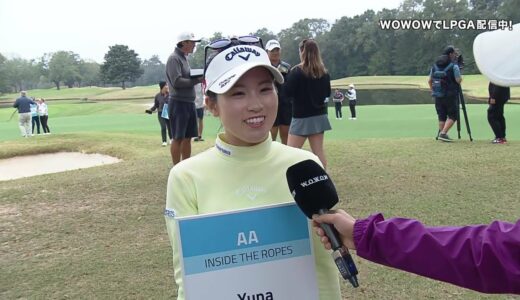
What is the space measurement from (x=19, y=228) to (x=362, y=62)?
277 ft

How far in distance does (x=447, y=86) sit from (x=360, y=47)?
257 ft

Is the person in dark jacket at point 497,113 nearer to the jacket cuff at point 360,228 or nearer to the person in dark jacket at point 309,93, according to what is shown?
the person in dark jacket at point 309,93

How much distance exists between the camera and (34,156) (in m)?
13.8

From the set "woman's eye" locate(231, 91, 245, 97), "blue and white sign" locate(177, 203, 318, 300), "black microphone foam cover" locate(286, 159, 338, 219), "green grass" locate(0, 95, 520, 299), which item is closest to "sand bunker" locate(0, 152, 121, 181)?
"green grass" locate(0, 95, 520, 299)

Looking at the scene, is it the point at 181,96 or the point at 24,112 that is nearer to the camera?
the point at 181,96

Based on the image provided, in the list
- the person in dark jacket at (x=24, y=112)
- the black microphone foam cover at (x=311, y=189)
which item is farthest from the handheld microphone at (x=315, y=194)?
the person in dark jacket at (x=24, y=112)

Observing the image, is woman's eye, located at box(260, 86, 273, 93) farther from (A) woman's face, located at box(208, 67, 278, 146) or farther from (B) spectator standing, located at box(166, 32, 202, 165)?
(B) spectator standing, located at box(166, 32, 202, 165)

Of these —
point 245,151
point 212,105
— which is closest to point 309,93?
point 212,105

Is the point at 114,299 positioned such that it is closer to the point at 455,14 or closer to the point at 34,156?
the point at 34,156

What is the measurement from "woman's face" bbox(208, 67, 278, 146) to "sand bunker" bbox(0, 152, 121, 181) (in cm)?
1048

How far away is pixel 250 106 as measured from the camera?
1.89 metres

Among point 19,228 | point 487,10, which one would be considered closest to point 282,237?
point 19,228

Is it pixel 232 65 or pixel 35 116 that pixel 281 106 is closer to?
pixel 232 65

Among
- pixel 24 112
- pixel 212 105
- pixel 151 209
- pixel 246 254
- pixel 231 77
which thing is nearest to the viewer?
pixel 246 254
